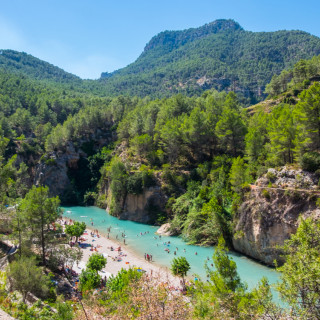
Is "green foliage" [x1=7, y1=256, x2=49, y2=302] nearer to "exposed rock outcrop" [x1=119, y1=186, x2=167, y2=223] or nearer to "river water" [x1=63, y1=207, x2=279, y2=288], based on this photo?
"river water" [x1=63, y1=207, x2=279, y2=288]

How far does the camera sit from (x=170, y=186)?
166 ft

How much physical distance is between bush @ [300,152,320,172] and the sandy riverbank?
18.7m

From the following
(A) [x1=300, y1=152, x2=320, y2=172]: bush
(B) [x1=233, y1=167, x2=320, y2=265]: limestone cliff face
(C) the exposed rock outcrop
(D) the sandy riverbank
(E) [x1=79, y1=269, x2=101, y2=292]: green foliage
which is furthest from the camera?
(C) the exposed rock outcrop

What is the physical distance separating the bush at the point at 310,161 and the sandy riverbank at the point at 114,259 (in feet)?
61.5

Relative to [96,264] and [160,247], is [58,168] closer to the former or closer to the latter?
[160,247]

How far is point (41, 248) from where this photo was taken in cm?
2819

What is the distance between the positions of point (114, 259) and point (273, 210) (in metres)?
20.8

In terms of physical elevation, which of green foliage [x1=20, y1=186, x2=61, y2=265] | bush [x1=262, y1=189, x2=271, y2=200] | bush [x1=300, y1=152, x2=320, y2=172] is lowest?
green foliage [x1=20, y1=186, x2=61, y2=265]

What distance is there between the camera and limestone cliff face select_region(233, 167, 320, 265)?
89.3 ft

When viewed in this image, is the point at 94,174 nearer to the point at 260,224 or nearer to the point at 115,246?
the point at 115,246

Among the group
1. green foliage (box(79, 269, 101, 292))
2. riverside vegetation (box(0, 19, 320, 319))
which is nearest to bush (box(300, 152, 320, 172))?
riverside vegetation (box(0, 19, 320, 319))

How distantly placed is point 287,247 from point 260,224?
17.3 meters

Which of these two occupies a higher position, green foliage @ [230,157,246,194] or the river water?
green foliage @ [230,157,246,194]

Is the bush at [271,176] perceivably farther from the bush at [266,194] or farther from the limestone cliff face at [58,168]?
the limestone cliff face at [58,168]
